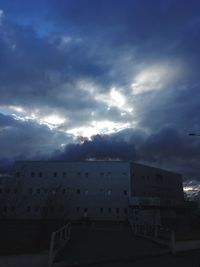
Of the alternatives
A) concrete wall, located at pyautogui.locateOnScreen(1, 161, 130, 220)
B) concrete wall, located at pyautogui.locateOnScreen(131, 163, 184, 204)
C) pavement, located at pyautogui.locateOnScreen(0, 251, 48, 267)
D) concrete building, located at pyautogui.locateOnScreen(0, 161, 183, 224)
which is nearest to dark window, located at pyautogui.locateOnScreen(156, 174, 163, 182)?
concrete wall, located at pyautogui.locateOnScreen(131, 163, 184, 204)

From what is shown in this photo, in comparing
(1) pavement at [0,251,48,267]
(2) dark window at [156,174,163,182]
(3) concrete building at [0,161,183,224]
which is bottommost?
(1) pavement at [0,251,48,267]

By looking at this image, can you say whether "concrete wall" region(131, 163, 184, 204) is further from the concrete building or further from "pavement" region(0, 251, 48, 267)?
"pavement" region(0, 251, 48, 267)

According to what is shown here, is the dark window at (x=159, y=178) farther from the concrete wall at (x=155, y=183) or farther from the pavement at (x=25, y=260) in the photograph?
the pavement at (x=25, y=260)

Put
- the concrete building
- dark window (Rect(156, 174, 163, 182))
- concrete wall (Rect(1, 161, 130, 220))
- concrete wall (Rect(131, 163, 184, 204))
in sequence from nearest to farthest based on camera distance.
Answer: the concrete building < concrete wall (Rect(1, 161, 130, 220)) < concrete wall (Rect(131, 163, 184, 204)) < dark window (Rect(156, 174, 163, 182))

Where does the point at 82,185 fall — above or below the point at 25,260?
above

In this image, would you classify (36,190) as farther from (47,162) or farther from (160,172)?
(160,172)

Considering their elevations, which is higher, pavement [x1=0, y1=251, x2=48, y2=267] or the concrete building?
the concrete building

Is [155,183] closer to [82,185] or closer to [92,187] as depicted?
[92,187]

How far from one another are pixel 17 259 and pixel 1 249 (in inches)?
75.6

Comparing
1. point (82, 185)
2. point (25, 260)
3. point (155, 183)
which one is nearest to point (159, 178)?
point (155, 183)

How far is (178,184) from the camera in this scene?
90000 millimetres

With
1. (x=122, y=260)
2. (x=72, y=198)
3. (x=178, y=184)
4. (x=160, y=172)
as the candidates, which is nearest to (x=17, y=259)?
(x=122, y=260)

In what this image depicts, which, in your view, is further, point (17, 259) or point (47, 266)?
point (47, 266)

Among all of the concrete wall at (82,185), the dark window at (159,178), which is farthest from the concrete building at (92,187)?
the dark window at (159,178)
